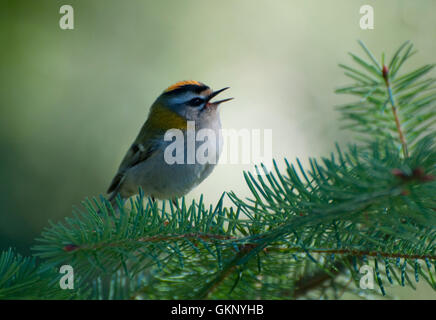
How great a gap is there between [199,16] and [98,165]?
1226 mm

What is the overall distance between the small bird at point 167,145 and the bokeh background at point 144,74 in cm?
22

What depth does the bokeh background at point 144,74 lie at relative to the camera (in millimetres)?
2270

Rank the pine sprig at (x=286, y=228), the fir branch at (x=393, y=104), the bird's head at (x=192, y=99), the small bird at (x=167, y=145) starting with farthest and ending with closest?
1. the bird's head at (x=192, y=99)
2. the small bird at (x=167, y=145)
3. the fir branch at (x=393, y=104)
4. the pine sprig at (x=286, y=228)

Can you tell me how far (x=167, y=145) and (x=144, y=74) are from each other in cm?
71

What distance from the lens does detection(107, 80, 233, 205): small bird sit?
6.80ft

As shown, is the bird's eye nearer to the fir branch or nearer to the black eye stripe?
the black eye stripe

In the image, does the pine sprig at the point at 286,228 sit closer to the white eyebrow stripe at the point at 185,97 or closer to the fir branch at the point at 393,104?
the fir branch at the point at 393,104

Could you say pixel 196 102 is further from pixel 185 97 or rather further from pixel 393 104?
pixel 393 104

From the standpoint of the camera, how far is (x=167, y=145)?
7.16ft

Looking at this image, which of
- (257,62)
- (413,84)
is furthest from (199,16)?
(413,84)

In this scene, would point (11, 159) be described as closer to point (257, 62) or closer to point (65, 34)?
point (65, 34)

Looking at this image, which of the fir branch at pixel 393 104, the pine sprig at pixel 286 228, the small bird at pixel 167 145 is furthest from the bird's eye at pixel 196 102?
the fir branch at pixel 393 104

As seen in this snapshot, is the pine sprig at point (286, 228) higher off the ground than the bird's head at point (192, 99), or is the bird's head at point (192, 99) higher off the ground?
the bird's head at point (192, 99)
